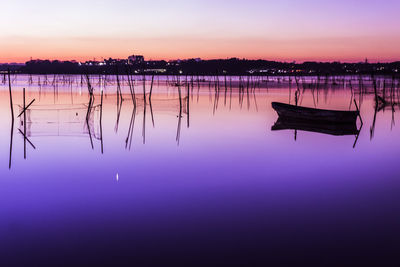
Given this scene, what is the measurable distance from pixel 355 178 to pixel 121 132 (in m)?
9.25

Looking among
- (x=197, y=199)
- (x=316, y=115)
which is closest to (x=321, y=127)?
(x=316, y=115)

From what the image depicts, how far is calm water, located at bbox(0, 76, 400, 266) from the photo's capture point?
516 centimetres

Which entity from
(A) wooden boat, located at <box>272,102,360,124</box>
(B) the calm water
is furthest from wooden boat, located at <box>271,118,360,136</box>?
(B) the calm water

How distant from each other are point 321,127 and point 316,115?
0.62 metres

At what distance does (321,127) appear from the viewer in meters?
17.4

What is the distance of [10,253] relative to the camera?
16.6 ft

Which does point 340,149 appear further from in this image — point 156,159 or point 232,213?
point 232,213

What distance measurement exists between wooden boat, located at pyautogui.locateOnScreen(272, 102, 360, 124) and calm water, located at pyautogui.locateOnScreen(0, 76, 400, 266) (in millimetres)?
2043

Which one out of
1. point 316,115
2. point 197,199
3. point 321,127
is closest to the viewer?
point 197,199

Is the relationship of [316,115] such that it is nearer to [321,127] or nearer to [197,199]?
[321,127]

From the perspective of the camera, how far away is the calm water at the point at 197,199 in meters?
5.16

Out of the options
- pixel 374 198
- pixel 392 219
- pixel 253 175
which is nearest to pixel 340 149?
pixel 253 175

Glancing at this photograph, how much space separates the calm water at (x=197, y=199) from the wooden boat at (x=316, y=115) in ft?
6.70

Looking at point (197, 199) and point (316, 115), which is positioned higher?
point (316, 115)
